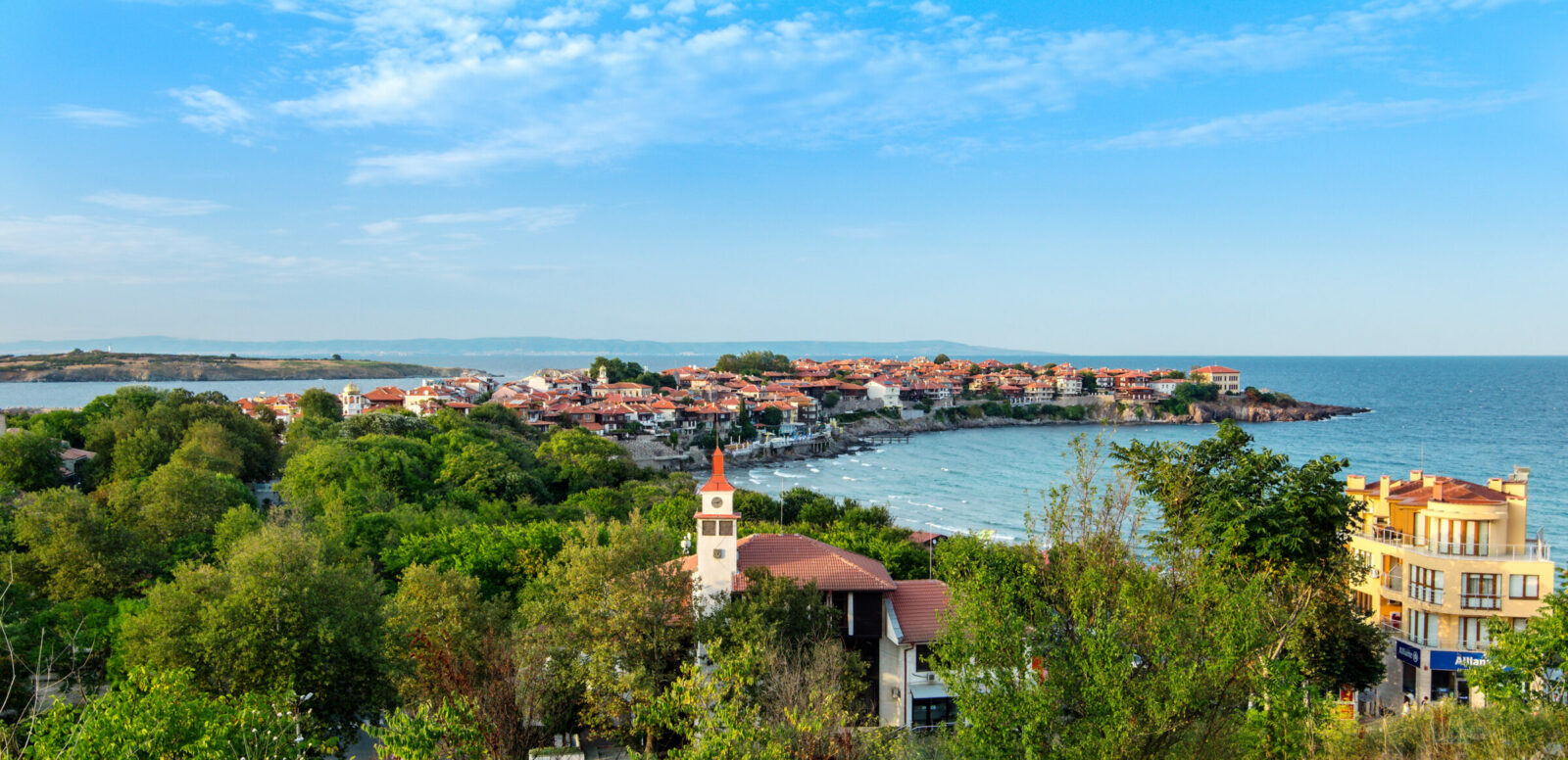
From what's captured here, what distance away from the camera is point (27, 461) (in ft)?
122

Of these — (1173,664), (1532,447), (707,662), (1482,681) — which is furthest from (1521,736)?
(1532,447)

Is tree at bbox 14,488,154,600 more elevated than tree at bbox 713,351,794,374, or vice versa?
tree at bbox 713,351,794,374

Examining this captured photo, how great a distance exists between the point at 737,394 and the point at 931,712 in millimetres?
92634

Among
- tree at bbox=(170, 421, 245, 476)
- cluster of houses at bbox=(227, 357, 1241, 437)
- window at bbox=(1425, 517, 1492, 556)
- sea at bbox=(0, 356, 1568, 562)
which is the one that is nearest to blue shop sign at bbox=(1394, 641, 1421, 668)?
window at bbox=(1425, 517, 1492, 556)

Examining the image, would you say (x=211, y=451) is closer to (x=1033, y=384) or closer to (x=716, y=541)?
(x=716, y=541)

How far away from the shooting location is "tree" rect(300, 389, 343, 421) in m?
65.1

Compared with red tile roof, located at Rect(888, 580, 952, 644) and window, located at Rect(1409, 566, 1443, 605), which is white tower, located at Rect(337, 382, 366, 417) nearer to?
red tile roof, located at Rect(888, 580, 952, 644)

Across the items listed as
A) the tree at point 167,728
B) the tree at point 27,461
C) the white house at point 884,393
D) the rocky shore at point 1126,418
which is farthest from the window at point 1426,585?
the white house at point 884,393

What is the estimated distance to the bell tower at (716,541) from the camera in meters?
18.0

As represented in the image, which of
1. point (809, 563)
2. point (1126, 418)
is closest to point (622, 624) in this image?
point (809, 563)

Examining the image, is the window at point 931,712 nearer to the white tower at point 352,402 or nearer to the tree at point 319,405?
the tree at point 319,405

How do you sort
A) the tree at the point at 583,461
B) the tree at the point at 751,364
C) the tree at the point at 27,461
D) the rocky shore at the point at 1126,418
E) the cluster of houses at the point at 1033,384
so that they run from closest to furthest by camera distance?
the tree at the point at 27,461, the tree at the point at 583,461, the rocky shore at the point at 1126,418, the cluster of houses at the point at 1033,384, the tree at the point at 751,364

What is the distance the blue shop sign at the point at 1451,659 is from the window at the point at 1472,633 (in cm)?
35

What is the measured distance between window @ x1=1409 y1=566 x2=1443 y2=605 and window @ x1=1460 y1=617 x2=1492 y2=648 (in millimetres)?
780
